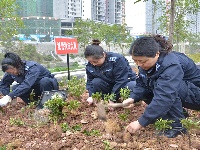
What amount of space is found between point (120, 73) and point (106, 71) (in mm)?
166

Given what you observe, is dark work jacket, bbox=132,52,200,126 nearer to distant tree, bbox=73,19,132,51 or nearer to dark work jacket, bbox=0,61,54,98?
dark work jacket, bbox=0,61,54,98

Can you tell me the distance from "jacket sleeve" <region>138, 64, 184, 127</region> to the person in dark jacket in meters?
0.97

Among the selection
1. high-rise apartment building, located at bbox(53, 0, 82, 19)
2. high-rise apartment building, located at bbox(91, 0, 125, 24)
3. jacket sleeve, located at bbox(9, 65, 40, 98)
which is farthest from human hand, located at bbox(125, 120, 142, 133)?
high-rise apartment building, located at bbox(91, 0, 125, 24)

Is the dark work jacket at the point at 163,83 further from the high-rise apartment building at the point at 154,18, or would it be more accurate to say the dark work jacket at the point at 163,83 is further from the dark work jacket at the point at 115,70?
the high-rise apartment building at the point at 154,18

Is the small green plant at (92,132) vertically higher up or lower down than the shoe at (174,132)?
lower down

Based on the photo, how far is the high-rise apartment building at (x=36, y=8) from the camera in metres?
32.8

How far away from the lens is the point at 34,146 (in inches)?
93.5

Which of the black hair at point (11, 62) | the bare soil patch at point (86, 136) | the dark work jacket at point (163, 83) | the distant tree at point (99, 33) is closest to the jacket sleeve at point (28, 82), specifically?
the black hair at point (11, 62)

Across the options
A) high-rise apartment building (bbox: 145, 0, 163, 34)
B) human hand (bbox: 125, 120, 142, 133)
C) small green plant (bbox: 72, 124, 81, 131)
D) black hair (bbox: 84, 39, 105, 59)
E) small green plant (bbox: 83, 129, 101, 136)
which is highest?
high-rise apartment building (bbox: 145, 0, 163, 34)

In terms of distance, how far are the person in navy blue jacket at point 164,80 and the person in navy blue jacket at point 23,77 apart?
1.62 meters

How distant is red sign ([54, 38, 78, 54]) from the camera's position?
18.9 ft

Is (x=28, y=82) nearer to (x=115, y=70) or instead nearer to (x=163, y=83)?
→ (x=115, y=70)

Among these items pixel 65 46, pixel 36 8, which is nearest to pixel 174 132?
pixel 65 46

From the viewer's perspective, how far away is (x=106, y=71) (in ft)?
11.5
